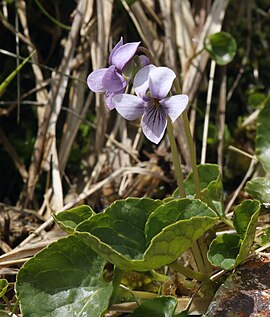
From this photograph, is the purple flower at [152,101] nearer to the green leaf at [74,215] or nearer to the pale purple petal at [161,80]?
the pale purple petal at [161,80]

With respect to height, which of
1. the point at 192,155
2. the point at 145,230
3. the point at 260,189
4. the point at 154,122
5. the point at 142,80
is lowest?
Result: the point at 260,189

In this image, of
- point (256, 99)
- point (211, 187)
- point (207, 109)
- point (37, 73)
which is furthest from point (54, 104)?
point (211, 187)

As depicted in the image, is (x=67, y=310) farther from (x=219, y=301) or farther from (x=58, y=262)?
(x=219, y=301)

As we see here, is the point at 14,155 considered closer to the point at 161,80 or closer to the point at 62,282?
the point at 62,282

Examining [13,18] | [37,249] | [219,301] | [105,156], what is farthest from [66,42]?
[219,301]

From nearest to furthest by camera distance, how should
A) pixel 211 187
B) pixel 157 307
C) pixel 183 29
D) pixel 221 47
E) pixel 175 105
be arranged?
pixel 175 105 → pixel 157 307 → pixel 211 187 → pixel 221 47 → pixel 183 29
